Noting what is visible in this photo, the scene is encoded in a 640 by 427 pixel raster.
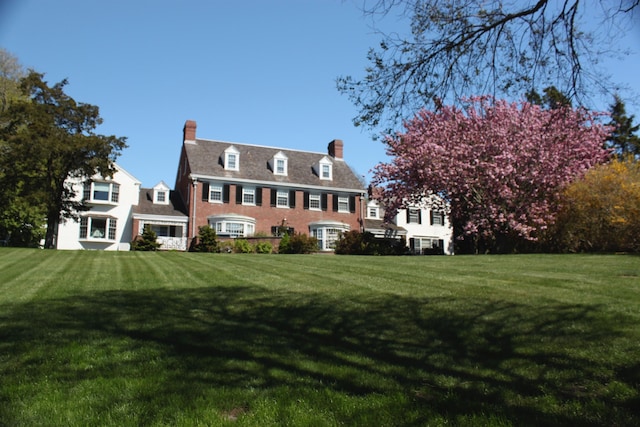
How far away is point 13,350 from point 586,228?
21.6 meters

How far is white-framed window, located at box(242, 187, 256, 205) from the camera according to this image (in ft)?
117

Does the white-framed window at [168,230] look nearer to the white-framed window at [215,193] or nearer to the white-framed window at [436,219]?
the white-framed window at [215,193]

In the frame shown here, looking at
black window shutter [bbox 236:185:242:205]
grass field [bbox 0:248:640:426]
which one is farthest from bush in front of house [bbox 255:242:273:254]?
grass field [bbox 0:248:640:426]

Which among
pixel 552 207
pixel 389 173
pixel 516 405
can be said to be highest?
pixel 389 173

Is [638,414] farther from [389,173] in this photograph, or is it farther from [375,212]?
[375,212]

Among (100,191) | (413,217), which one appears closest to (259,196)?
(100,191)

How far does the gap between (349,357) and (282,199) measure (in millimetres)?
31971

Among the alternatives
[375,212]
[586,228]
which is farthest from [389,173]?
[375,212]

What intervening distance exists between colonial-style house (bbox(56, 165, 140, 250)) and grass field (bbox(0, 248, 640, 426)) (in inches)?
1070

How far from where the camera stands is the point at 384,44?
23.7ft

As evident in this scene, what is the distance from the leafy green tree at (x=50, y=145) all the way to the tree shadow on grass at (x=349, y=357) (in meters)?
20.4

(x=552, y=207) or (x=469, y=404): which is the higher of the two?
(x=552, y=207)

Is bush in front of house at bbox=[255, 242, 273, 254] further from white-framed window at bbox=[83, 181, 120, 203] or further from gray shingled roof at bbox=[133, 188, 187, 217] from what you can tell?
white-framed window at bbox=[83, 181, 120, 203]

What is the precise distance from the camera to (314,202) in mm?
37562
